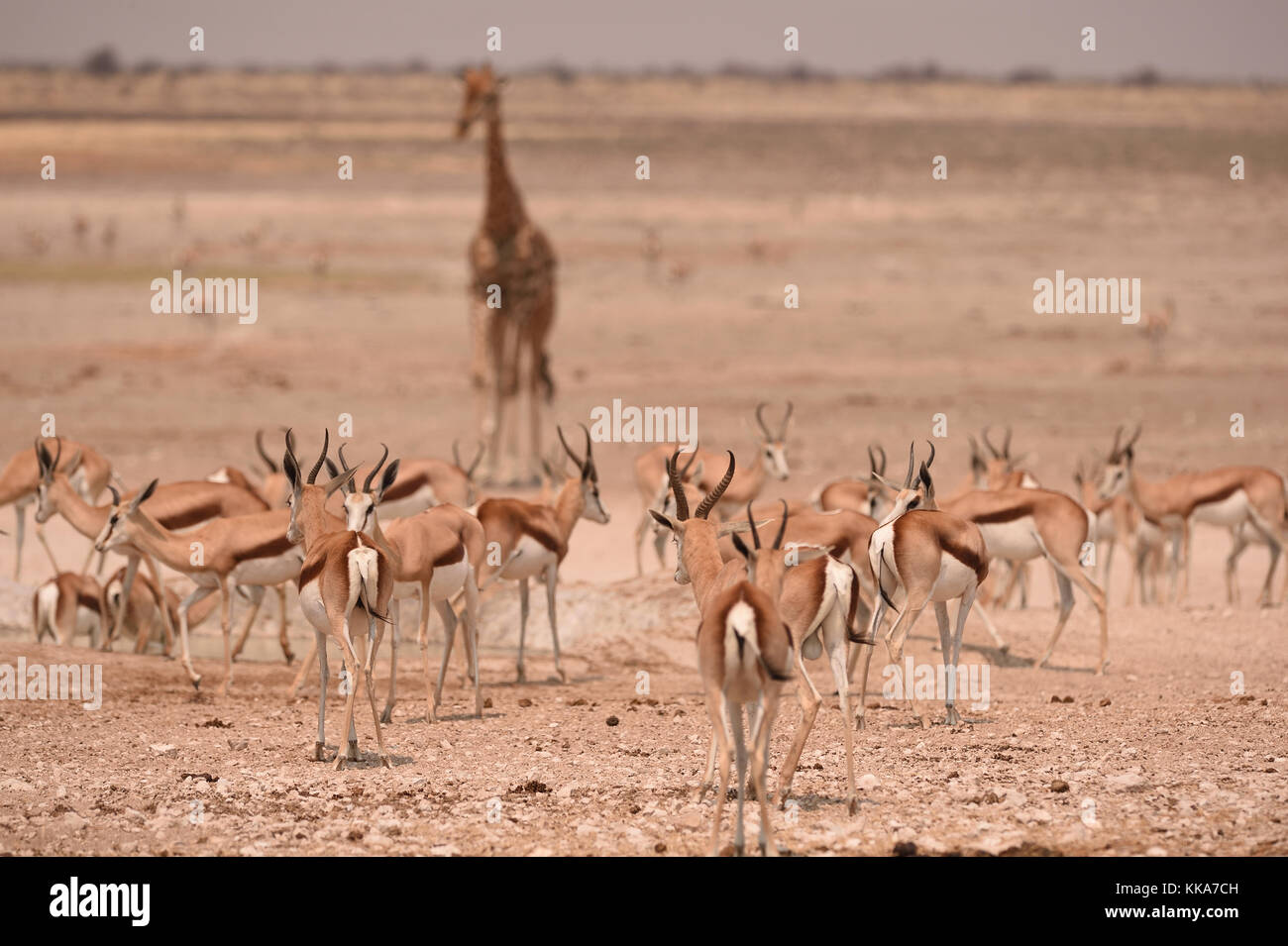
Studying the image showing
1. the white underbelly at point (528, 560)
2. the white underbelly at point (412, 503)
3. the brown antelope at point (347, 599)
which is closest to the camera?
the brown antelope at point (347, 599)

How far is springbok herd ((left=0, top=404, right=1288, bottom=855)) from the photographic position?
8.29m

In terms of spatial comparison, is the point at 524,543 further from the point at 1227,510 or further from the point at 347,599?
the point at 1227,510

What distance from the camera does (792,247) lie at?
126 ft

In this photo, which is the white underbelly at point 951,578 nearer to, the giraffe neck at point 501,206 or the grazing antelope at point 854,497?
the grazing antelope at point 854,497

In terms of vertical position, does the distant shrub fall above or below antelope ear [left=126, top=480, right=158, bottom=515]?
above

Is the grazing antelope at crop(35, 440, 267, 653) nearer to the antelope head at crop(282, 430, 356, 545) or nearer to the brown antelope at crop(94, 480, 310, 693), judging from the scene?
the brown antelope at crop(94, 480, 310, 693)

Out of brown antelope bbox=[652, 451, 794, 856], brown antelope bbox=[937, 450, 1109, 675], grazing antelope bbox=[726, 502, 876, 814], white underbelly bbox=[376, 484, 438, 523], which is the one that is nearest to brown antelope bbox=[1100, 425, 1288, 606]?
brown antelope bbox=[937, 450, 1109, 675]

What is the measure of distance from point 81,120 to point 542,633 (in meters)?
61.4

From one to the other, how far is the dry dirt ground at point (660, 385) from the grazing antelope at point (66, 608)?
2.42 feet

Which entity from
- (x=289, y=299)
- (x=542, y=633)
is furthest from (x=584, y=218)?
(x=542, y=633)

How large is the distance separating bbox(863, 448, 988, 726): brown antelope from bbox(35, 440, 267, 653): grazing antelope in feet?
17.4

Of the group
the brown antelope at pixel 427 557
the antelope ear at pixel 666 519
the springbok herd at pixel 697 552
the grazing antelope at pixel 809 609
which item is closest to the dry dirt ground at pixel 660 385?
the grazing antelope at pixel 809 609

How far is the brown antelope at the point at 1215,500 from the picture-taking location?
50.2 ft
